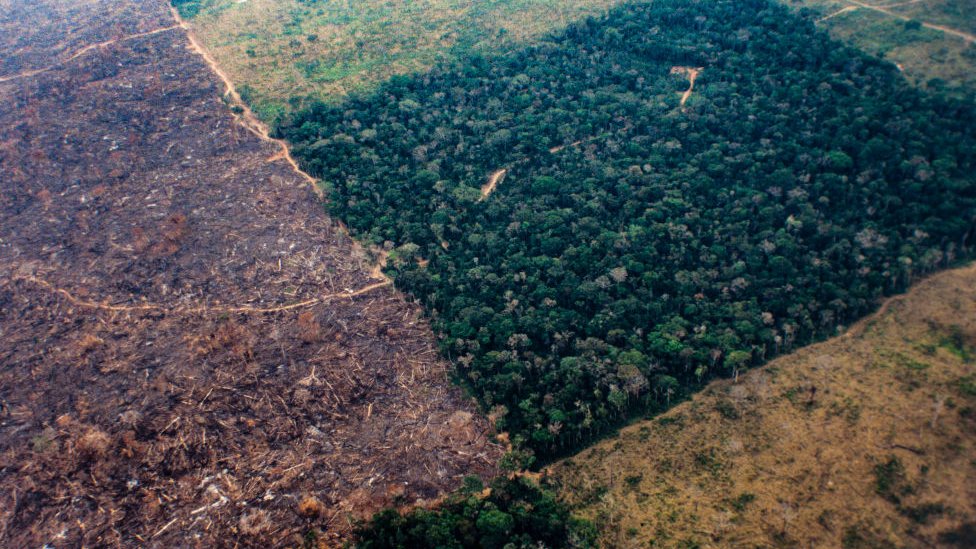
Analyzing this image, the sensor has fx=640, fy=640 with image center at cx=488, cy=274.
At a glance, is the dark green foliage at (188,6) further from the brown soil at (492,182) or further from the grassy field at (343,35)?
the brown soil at (492,182)

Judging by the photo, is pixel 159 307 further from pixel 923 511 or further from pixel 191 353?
pixel 923 511

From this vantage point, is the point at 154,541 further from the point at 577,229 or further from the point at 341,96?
the point at 341,96

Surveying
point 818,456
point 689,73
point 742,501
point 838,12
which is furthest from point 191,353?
point 838,12

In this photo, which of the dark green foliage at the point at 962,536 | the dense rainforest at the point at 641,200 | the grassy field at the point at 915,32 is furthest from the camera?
the grassy field at the point at 915,32

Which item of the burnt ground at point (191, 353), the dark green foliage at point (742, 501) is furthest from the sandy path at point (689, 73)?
the dark green foliage at point (742, 501)

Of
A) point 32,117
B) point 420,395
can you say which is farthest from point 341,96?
point 420,395
